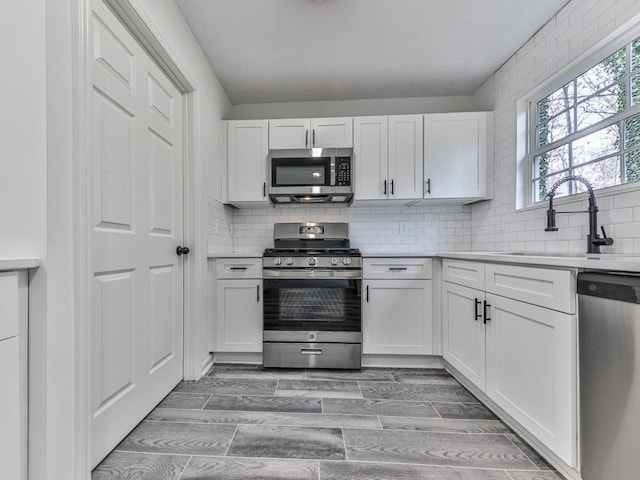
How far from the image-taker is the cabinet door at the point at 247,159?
273 cm

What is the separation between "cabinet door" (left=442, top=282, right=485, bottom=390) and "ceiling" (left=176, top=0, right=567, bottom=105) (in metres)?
1.77

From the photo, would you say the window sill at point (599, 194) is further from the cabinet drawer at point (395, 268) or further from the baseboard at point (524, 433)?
the baseboard at point (524, 433)

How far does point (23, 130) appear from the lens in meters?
0.89

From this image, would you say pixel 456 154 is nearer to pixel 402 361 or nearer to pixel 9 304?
pixel 402 361

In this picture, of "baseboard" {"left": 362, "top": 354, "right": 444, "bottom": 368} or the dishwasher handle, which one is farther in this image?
"baseboard" {"left": 362, "top": 354, "right": 444, "bottom": 368}

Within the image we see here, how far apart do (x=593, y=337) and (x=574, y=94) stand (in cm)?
168

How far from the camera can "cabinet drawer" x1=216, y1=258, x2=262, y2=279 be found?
2.41 metres

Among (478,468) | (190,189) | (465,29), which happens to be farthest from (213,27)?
(478,468)

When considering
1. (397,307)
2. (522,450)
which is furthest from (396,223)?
(522,450)

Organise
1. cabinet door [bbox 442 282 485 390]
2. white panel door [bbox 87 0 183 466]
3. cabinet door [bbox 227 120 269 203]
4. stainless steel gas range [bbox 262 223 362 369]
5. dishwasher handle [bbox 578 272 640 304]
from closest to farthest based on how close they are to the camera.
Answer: dishwasher handle [bbox 578 272 640 304], white panel door [bbox 87 0 183 466], cabinet door [bbox 442 282 485 390], stainless steel gas range [bbox 262 223 362 369], cabinet door [bbox 227 120 269 203]

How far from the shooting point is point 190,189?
209cm

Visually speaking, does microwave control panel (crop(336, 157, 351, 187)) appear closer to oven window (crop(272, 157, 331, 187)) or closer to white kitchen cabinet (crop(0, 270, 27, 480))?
oven window (crop(272, 157, 331, 187))

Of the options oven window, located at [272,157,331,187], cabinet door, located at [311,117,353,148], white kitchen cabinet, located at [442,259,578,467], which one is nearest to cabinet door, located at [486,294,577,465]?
white kitchen cabinet, located at [442,259,578,467]

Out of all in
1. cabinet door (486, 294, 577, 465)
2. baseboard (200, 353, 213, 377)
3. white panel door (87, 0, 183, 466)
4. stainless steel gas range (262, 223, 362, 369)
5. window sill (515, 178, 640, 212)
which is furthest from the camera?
A: stainless steel gas range (262, 223, 362, 369)
